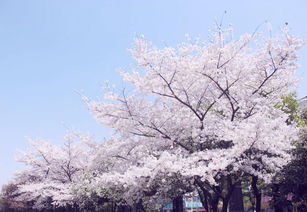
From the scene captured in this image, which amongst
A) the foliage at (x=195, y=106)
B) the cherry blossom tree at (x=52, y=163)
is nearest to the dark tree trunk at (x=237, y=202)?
the foliage at (x=195, y=106)

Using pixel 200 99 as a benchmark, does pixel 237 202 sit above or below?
below

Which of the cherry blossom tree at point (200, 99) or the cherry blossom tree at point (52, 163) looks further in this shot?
the cherry blossom tree at point (52, 163)

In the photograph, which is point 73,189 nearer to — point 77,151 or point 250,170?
point 77,151

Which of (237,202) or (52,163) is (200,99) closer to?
(237,202)

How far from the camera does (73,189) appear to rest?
18172 mm

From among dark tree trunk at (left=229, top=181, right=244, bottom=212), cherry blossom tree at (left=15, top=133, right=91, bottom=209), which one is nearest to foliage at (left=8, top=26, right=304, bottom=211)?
dark tree trunk at (left=229, top=181, right=244, bottom=212)

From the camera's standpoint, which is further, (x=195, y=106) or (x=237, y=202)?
(x=237, y=202)

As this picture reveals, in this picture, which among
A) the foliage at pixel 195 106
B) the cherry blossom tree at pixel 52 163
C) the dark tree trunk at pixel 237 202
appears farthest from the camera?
the cherry blossom tree at pixel 52 163

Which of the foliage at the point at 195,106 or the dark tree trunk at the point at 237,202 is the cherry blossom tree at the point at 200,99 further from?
the dark tree trunk at the point at 237,202

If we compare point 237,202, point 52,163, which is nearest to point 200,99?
point 237,202

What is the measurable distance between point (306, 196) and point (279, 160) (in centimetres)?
200

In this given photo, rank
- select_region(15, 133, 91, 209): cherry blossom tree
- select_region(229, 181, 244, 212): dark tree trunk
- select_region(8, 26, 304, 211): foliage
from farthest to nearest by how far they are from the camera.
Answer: select_region(15, 133, 91, 209): cherry blossom tree < select_region(229, 181, 244, 212): dark tree trunk < select_region(8, 26, 304, 211): foliage

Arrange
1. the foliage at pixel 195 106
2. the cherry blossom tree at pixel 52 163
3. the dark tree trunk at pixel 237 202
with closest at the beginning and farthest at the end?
1. the foliage at pixel 195 106
2. the dark tree trunk at pixel 237 202
3. the cherry blossom tree at pixel 52 163

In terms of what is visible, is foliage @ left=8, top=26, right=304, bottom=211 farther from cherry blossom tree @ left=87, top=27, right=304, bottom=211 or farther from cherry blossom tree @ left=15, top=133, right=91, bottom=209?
cherry blossom tree @ left=15, top=133, right=91, bottom=209
